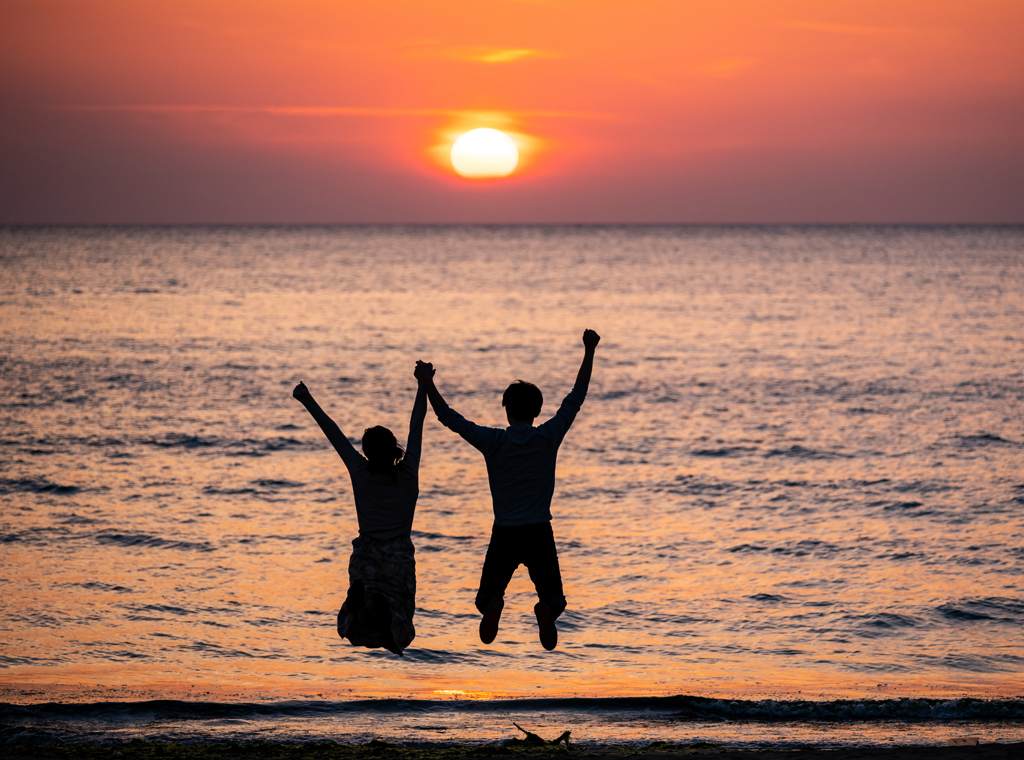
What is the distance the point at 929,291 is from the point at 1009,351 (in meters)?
38.1

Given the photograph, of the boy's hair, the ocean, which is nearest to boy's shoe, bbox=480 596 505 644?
the boy's hair

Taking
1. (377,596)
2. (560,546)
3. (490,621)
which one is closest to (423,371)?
(377,596)

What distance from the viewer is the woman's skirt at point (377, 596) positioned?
666 cm

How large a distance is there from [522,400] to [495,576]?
1361mm

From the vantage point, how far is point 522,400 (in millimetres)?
6543

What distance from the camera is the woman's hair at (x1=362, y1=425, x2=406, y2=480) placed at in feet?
21.4

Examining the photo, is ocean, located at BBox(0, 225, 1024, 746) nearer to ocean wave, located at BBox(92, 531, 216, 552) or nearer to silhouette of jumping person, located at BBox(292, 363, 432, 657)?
ocean wave, located at BBox(92, 531, 216, 552)

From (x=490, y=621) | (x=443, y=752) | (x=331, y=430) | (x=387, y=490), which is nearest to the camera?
(x=331, y=430)

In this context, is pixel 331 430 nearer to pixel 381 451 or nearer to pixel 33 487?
pixel 381 451

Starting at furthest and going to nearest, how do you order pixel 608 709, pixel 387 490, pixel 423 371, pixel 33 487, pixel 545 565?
1. pixel 33 487
2. pixel 608 709
3. pixel 545 565
4. pixel 387 490
5. pixel 423 371

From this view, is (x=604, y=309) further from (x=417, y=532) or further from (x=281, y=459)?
(x=417, y=532)

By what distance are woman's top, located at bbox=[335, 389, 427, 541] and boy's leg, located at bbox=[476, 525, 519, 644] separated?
0.67 metres

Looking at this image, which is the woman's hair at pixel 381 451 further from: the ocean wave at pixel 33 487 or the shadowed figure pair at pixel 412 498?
the ocean wave at pixel 33 487

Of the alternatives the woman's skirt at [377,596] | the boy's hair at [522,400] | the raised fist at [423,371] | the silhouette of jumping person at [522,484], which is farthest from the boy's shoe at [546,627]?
the raised fist at [423,371]
